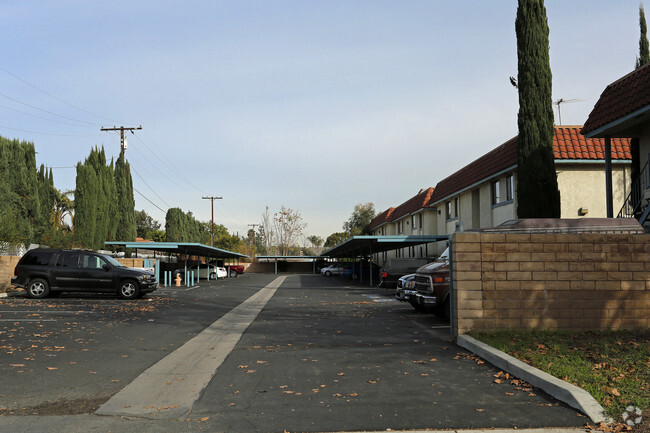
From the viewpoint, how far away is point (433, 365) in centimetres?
780

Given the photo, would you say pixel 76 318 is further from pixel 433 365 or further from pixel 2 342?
pixel 433 365

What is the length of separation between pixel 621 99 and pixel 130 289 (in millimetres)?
18280

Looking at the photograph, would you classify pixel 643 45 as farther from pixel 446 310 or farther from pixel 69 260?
pixel 69 260

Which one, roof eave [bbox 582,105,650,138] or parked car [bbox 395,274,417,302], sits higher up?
roof eave [bbox 582,105,650,138]

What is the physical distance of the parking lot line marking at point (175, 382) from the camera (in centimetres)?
557

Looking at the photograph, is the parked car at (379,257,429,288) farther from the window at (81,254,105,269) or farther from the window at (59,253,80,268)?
the window at (59,253,80,268)

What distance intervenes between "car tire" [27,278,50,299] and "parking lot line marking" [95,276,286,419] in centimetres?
1191

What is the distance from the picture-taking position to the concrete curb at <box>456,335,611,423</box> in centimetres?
528

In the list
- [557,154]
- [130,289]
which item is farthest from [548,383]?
[130,289]

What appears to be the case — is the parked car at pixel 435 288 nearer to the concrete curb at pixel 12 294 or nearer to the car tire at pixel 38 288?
the car tire at pixel 38 288

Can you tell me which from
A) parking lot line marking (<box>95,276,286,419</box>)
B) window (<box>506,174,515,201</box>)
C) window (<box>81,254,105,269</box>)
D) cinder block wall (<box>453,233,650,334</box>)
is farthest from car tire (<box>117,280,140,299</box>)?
window (<box>506,174,515,201</box>)

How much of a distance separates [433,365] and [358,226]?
314ft

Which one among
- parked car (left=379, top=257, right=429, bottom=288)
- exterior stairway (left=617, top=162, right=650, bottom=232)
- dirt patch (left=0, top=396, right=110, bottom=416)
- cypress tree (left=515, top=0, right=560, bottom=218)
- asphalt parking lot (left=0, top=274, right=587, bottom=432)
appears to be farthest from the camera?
parked car (left=379, top=257, right=429, bottom=288)

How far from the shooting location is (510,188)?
23.7 m
